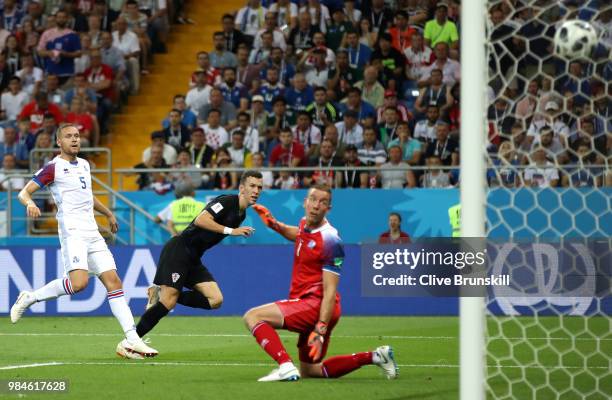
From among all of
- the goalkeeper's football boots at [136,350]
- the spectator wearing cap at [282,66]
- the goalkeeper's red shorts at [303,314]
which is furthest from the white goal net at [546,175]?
the spectator wearing cap at [282,66]

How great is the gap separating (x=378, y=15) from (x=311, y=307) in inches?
447

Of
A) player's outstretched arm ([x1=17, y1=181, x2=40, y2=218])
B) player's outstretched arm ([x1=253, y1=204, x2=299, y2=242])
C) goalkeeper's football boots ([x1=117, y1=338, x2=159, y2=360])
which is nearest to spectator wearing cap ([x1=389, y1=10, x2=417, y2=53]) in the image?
player's outstretched arm ([x1=17, y1=181, x2=40, y2=218])

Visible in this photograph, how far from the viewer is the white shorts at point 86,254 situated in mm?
10766

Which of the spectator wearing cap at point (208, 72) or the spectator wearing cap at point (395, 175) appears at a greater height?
the spectator wearing cap at point (208, 72)

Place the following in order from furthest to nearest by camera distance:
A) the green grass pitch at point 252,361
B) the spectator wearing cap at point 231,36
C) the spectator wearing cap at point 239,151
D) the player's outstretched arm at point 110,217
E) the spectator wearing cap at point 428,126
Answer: the spectator wearing cap at point 231,36
the spectator wearing cap at point 239,151
the spectator wearing cap at point 428,126
the player's outstretched arm at point 110,217
the green grass pitch at point 252,361

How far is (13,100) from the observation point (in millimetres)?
20016

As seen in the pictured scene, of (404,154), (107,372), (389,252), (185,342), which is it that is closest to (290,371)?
(107,372)

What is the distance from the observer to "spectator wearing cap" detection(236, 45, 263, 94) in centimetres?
1931

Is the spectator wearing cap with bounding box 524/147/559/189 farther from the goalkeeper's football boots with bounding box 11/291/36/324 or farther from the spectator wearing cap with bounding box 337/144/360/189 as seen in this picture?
the spectator wearing cap with bounding box 337/144/360/189

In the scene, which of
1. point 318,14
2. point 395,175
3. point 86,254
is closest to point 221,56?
point 318,14

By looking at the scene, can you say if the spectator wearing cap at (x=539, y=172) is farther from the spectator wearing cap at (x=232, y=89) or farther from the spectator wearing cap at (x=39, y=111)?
the spectator wearing cap at (x=39, y=111)

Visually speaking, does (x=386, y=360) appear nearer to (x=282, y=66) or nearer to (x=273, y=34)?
(x=282, y=66)

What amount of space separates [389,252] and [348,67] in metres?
4.16

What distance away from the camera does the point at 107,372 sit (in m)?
9.68
